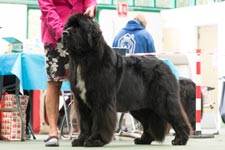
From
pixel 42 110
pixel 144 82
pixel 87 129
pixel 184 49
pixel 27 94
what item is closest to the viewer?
pixel 87 129

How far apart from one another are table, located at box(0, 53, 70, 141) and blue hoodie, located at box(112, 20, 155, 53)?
75.5 inches

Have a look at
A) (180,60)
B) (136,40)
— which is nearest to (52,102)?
(136,40)

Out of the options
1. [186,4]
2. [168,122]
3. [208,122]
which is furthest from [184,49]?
[168,122]

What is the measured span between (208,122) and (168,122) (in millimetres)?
5422

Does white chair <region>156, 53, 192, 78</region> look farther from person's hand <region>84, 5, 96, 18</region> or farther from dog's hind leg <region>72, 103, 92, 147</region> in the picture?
dog's hind leg <region>72, 103, 92, 147</region>

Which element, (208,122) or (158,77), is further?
(208,122)

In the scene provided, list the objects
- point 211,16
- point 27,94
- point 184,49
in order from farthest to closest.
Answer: point 184,49
point 211,16
point 27,94

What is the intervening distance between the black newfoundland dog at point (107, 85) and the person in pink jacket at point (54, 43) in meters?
0.24

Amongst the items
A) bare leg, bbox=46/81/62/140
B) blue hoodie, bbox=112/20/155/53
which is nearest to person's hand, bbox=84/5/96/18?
bare leg, bbox=46/81/62/140

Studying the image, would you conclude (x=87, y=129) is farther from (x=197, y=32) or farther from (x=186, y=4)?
(x=186, y=4)

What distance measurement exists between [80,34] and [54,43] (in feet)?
1.44

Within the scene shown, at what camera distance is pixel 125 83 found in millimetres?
4992

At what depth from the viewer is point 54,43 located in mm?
5016

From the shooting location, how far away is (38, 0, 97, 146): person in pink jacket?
4.93 meters
